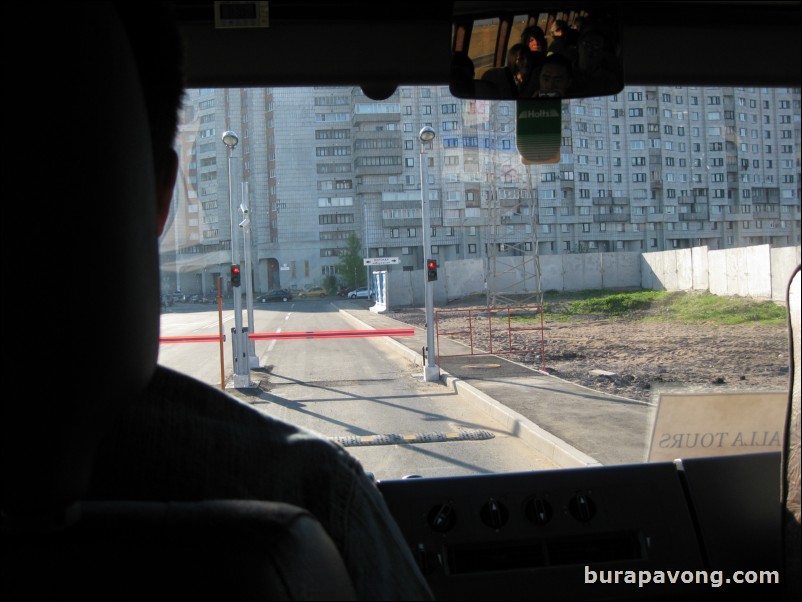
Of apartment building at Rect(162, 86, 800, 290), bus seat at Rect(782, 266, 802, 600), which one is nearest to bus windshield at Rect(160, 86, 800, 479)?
apartment building at Rect(162, 86, 800, 290)

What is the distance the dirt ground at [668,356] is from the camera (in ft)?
9.55

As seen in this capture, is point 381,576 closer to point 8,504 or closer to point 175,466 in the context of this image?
point 175,466

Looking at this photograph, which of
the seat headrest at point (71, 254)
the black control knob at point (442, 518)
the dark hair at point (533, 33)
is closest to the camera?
the seat headrest at point (71, 254)

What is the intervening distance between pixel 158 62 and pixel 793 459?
191 centimetres

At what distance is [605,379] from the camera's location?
3.87 meters

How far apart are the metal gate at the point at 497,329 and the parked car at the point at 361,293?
0.64 m

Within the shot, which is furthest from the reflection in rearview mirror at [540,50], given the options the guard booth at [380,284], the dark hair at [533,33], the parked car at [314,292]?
the parked car at [314,292]

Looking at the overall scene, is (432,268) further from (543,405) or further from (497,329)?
(497,329)

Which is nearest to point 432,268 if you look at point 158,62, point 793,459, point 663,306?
point 663,306

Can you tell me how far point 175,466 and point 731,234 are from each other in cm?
246

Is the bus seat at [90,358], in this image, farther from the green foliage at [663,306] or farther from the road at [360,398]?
the green foliage at [663,306]

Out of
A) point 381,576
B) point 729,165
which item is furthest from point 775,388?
point 381,576

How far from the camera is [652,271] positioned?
9.41ft

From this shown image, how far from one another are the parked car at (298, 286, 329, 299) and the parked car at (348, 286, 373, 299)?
0.53 feet
